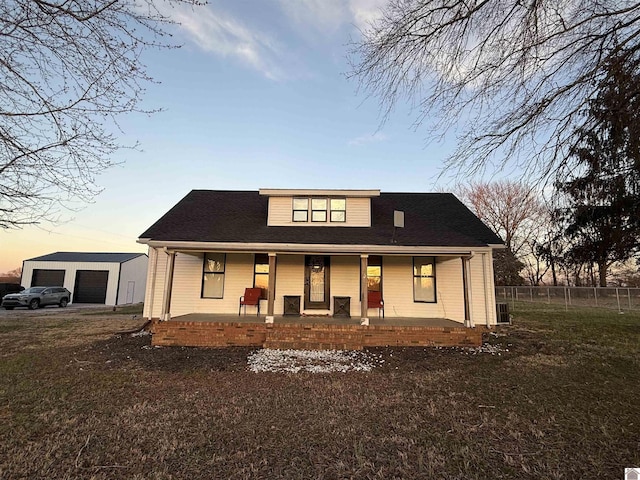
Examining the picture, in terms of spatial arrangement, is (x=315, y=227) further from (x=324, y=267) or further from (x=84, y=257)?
(x=84, y=257)

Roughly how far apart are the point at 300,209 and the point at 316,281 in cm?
255

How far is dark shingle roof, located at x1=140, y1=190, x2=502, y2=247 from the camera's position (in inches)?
360

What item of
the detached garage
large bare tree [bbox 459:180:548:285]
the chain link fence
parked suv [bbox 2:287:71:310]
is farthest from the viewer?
large bare tree [bbox 459:180:548:285]

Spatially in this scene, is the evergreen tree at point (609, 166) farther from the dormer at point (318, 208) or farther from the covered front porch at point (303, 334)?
the dormer at point (318, 208)

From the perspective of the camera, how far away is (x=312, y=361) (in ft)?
22.7

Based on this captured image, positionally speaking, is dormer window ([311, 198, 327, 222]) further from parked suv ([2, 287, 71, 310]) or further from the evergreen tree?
parked suv ([2, 287, 71, 310])

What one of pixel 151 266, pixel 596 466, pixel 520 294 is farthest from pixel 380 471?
pixel 520 294

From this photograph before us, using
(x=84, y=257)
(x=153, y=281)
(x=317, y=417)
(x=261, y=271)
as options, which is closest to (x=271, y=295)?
(x=261, y=271)

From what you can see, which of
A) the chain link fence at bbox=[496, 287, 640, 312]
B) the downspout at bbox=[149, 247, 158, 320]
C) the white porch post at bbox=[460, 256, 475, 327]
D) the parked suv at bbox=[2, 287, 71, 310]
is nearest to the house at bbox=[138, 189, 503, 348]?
the downspout at bbox=[149, 247, 158, 320]

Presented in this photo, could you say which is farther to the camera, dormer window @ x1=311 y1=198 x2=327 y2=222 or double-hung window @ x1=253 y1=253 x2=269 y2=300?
dormer window @ x1=311 y1=198 x2=327 y2=222

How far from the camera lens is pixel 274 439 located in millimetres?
3449

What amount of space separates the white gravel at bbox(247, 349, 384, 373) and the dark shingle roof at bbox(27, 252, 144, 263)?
2197 centimetres

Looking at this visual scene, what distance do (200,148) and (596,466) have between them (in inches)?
474

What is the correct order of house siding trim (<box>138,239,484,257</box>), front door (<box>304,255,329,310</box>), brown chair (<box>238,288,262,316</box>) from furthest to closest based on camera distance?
front door (<box>304,255,329,310</box>)
brown chair (<box>238,288,262,316</box>)
house siding trim (<box>138,239,484,257</box>)
